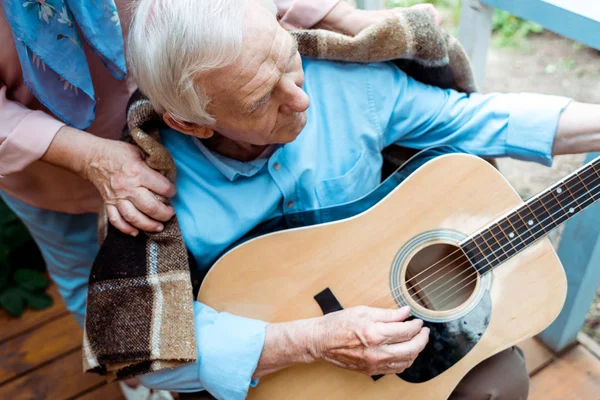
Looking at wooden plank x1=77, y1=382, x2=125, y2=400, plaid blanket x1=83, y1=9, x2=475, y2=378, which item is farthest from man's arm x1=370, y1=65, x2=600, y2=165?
wooden plank x1=77, y1=382, x2=125, y2=400

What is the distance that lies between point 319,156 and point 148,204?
405 millimetres

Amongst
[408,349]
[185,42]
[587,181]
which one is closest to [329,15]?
[185,42]

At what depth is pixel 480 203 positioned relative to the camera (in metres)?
1.14

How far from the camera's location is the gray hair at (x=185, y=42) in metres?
0.92

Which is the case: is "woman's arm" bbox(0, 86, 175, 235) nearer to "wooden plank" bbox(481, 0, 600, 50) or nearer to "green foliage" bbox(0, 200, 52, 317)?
"wooden plank" bbox(481, 0, 600, 50)

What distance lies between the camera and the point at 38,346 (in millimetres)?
2010

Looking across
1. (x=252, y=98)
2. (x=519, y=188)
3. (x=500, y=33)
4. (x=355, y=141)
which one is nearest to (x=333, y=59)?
(x=355, y=141)

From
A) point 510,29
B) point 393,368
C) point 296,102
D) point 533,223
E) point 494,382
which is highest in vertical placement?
point 296,102

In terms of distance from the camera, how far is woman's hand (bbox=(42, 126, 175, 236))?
42.0 inches

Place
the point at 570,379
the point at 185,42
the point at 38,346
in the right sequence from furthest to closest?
1. the point at 38,346
2. the point at 570,379
3. the point at 185,42

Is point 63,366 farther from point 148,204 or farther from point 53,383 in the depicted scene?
point 148,204

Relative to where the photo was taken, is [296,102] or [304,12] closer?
[296,102]

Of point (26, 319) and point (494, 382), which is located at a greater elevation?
point (494, 382)

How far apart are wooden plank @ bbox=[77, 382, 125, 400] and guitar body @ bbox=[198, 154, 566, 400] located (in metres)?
0.88
